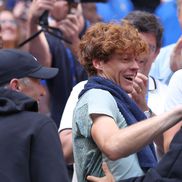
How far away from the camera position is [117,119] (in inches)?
155

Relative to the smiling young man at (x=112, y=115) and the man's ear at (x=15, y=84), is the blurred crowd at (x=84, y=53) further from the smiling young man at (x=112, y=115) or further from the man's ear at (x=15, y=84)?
the man's ear at (x=15, y=84)

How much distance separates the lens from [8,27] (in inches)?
312

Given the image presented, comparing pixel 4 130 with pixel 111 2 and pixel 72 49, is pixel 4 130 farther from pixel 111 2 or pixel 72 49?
pixel 111 2

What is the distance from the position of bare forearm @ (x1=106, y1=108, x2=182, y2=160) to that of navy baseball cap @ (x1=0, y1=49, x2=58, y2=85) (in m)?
0.60

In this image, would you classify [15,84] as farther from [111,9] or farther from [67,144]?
[111,9]

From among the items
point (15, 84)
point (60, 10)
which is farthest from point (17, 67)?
point (60, 10)

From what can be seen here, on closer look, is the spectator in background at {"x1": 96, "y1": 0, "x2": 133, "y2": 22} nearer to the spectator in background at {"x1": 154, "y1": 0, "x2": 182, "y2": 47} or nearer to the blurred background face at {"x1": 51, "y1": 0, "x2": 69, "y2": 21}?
the spectator in background at {"x1": 154, "y1": 0, "x2": 182, "y2": 47}

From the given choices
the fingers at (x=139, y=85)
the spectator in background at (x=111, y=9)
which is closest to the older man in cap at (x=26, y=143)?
the fingers at (x=139, y=85)

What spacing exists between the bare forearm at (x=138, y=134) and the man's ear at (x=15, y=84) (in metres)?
0.57

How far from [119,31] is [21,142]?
96cm

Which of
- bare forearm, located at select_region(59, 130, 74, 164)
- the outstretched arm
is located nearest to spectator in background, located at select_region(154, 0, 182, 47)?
bare forearm, located at select_region(59, 130, 74, 164)

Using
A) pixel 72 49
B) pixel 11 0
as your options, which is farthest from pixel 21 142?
pixel 11 0

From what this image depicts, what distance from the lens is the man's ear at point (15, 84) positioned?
3.94 metres

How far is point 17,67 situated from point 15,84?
3.2 inches
